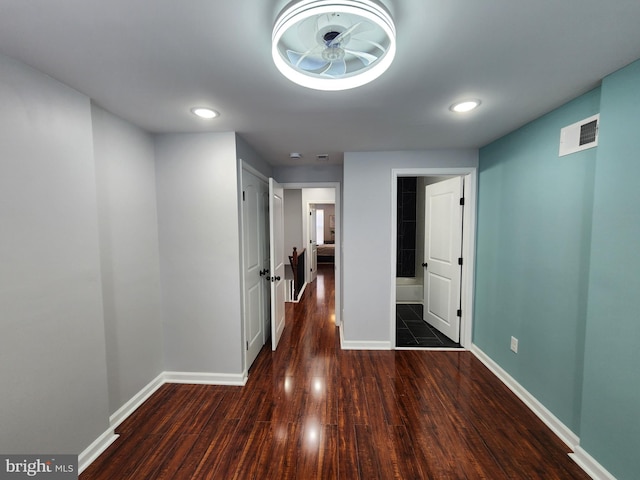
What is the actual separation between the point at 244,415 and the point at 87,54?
2.46 metres

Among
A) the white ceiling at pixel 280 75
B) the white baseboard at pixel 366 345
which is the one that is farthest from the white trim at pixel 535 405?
the white ceiling at pixel 280 75

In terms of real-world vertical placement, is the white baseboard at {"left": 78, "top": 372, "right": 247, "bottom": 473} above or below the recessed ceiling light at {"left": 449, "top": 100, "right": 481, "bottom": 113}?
below

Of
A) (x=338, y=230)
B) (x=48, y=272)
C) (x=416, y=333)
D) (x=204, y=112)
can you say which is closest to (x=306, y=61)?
(x=204, y=112)

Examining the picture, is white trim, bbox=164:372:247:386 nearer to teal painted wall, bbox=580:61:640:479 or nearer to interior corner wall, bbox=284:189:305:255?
teal painted wall, bbox=580:61:640:479

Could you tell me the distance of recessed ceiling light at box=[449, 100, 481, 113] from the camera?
1.70 meters

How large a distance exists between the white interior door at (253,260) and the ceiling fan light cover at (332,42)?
4.82 feet

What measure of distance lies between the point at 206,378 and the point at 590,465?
9.34ft

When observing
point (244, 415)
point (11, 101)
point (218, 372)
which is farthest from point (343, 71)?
point (218, 372)

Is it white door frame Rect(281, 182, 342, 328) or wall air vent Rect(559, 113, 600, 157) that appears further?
white door frame Rect(281, 182, 342, 328)

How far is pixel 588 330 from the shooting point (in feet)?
4.92

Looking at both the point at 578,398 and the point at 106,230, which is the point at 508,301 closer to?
the point at 578,398

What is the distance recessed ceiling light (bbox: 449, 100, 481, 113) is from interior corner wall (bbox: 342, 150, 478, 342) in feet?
3.33

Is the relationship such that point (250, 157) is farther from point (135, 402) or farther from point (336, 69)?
point (135, 402)

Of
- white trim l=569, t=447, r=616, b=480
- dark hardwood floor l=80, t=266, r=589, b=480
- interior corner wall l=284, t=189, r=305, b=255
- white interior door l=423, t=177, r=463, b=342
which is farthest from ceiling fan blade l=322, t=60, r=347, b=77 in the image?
interior corner wall l=284, t=189, r=305, b=255
